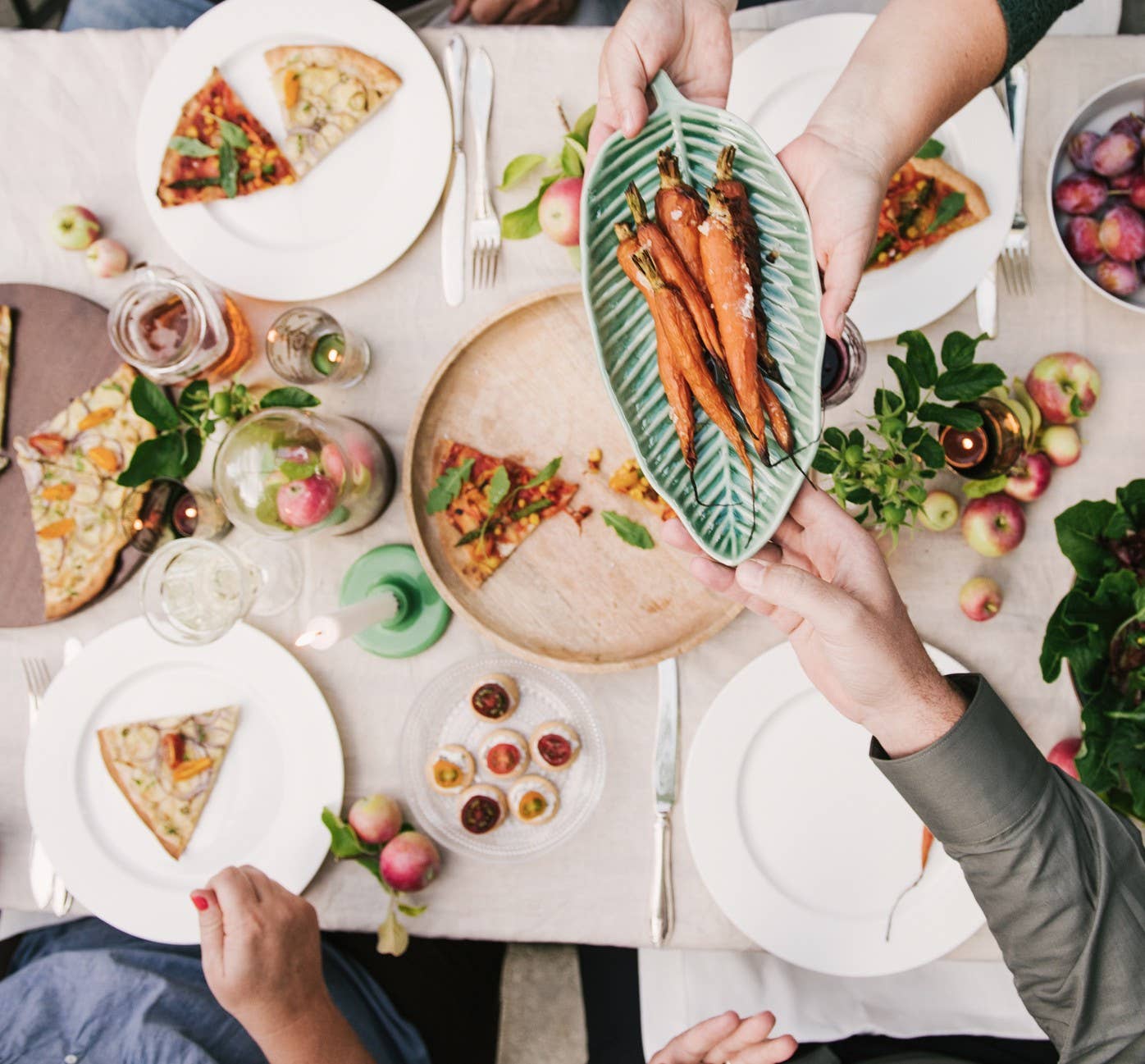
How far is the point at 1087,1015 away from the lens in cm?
85

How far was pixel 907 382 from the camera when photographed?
2.92 feet

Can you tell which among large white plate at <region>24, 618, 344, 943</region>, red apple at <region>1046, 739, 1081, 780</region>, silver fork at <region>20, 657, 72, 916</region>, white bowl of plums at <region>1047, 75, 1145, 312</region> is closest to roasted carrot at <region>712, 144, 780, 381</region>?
white bowl of plums at <region>1047, 75, 1145, 312</region>

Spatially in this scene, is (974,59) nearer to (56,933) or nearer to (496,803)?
(496,803)

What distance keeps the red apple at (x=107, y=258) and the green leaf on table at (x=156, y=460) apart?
A: 1.11ft

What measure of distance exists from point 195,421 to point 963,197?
40.7 inches

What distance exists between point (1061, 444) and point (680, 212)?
62 cm

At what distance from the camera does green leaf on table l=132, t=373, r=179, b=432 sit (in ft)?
3.30

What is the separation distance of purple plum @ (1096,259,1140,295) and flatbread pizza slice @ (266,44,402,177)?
0.97 m

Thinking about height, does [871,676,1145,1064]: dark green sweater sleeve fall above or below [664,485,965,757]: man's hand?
below

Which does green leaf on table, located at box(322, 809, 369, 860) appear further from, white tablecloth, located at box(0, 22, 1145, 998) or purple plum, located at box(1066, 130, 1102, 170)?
purple plum, located at box(1066, 130, 1102, 170)

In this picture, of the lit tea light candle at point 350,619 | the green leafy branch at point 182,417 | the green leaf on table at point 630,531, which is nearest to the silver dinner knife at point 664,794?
the green leaf on table at point 630,531

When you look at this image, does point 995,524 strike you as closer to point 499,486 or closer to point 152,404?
point 499,486

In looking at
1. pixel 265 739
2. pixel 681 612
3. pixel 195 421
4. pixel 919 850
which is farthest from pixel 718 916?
pixel 195 421

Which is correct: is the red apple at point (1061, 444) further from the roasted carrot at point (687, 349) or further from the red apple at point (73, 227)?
the red apple at point (73, 227)
